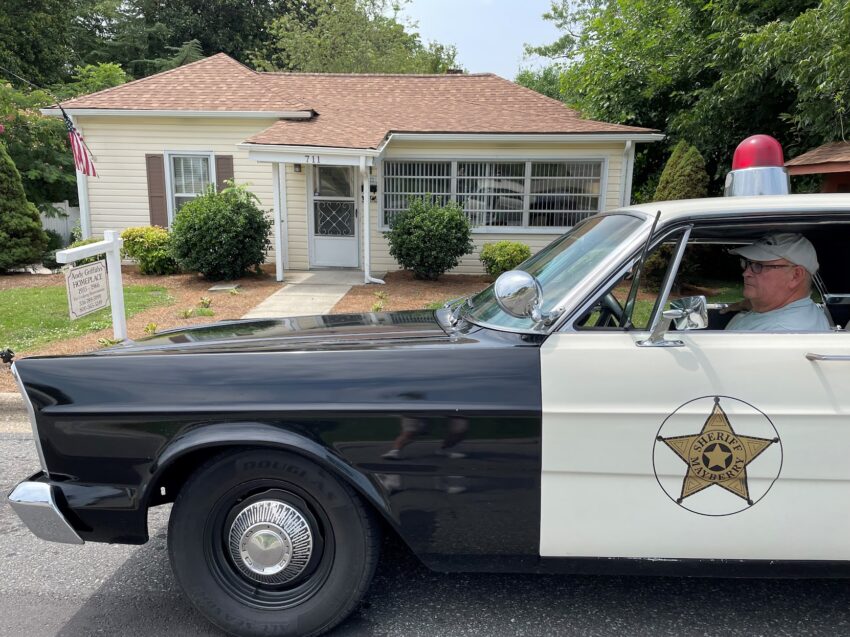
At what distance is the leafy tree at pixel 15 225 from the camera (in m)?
12.1

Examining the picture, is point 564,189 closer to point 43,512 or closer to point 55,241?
point 43,512

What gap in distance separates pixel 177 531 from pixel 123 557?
1.04m

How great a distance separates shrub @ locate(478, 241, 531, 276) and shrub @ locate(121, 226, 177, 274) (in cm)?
603

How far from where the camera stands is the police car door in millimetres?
2131

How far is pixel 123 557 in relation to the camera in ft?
10.1

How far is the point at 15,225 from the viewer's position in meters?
12.2

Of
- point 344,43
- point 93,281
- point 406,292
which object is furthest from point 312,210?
point 344,43

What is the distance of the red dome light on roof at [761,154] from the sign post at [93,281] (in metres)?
4.52

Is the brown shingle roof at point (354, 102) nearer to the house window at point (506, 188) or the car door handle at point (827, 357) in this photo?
the house window at point (506, 188)

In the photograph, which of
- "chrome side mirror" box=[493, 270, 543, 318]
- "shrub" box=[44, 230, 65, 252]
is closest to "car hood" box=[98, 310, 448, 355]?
"chrome side mirror" box=[493, 270, 543, 318]

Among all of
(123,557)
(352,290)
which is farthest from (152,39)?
(123,557)

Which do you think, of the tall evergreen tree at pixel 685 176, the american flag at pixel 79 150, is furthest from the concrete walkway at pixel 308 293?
the tall evergreen tree at pixel 685 176

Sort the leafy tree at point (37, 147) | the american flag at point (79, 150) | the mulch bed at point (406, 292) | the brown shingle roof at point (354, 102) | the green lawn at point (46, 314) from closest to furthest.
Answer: the green lawn at point (46, 314)
the mulch bed at point (406, 292)
the american flag at point (79, 150)
the brown shingle roof at point (354, 102)
the leafy tree at point (37, 147)

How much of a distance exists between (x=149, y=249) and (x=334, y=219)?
3.66 metres
